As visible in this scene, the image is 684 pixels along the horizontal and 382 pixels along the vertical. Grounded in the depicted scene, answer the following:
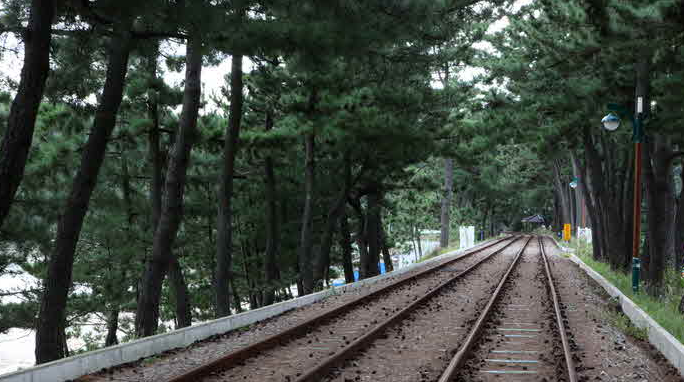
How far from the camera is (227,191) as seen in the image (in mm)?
18312

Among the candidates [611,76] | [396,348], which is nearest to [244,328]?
[396,348]

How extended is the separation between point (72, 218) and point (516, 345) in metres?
8.00

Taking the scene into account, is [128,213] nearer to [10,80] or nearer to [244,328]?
[10,80]

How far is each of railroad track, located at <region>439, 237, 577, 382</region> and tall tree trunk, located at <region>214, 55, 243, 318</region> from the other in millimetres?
7249

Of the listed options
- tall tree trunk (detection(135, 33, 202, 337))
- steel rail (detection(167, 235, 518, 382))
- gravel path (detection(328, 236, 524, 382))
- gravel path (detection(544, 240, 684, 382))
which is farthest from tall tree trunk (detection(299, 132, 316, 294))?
gravel path (detection(544, 240, 684, 382))

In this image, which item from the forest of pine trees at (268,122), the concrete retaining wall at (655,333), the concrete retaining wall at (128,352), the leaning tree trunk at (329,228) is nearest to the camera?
the concrete retaining wall at (128,352)

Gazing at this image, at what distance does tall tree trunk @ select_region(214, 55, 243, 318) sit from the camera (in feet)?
59.3

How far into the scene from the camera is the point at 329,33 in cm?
969

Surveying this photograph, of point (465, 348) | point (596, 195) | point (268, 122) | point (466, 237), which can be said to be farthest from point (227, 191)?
point (466, 237)

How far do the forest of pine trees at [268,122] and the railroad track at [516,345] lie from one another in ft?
13.2

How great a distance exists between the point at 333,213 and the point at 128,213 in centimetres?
783

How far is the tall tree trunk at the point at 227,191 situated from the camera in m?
18.1

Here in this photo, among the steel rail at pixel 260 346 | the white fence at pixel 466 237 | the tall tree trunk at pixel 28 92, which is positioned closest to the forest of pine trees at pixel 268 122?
the tall tree trunk at pixel 28 92

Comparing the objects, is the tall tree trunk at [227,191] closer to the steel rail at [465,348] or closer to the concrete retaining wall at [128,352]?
the concrete retaining wall at [128,352]
